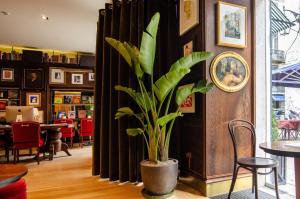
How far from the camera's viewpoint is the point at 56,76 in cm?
733

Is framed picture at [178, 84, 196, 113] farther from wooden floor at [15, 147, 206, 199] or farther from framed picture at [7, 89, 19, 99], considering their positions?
framed picture at [7, 89, 19, 99]

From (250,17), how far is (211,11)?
0.63m

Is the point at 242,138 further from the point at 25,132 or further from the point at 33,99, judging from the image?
the point at 33,99

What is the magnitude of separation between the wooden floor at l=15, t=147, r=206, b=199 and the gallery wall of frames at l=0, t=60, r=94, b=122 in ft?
10.5

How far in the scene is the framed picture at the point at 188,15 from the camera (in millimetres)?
3023

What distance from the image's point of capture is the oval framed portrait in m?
2.93

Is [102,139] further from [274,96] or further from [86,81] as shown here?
[86,81]

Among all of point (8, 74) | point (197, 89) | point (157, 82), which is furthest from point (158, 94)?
point (8, 74)

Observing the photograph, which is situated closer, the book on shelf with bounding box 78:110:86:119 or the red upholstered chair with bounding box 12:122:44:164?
the red upholstered chair with bounding box 12:122:44:164

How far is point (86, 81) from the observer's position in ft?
25.3

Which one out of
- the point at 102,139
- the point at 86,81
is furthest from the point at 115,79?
the point at 86,81

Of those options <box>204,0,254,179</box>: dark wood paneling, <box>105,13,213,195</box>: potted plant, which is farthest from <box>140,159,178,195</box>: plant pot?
<box>204,0,254,179</box>: dark wood paneling

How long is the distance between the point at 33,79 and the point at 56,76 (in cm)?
67

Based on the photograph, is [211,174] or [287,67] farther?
[287,67]
